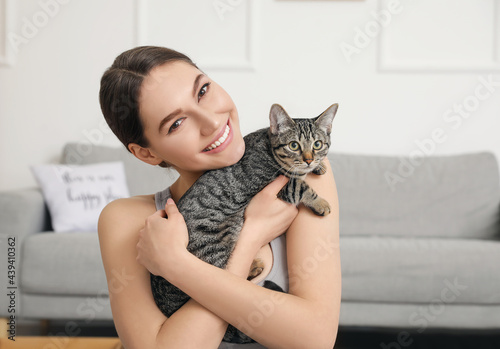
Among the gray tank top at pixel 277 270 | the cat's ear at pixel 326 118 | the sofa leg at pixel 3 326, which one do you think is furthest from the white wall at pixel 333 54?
the gray tank top at pixel 277 270

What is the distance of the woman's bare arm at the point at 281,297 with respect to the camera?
845 mm

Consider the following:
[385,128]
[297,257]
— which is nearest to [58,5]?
[385,128]

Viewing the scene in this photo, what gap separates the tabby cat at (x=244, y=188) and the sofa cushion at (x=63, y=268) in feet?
4.65

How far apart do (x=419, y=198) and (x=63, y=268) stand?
2099 millimetres

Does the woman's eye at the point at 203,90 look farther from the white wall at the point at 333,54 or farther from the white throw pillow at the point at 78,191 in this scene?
the white wall at the point at 333,54

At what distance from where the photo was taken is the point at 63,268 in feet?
7.56

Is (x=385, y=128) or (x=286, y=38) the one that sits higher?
(x=286, y=38)

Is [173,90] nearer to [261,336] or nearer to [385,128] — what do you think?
[261,336]

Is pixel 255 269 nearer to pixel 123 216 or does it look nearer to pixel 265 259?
pixel 265 259

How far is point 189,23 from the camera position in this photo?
3279 mm

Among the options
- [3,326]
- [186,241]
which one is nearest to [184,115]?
[186,241]

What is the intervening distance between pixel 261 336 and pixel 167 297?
0.70 feet

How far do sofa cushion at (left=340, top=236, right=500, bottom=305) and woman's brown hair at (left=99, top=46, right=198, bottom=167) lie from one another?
5.13 ft

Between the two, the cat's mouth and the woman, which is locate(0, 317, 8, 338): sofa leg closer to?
the woman
